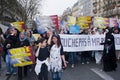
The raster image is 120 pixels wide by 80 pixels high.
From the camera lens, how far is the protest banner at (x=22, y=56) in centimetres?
1273

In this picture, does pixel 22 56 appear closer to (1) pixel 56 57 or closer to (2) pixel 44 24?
(1) pixel 56 57

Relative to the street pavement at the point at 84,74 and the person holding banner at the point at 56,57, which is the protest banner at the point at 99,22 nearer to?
the street pavement at the point at 84,74

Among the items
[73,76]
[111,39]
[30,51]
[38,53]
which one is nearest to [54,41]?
[38,53]

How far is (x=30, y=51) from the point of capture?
503 inches

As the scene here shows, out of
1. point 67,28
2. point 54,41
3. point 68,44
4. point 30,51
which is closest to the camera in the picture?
point 54,41

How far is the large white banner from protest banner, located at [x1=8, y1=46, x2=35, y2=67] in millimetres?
6058

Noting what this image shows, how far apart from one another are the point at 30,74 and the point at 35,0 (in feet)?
308

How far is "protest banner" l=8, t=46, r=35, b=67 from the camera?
41.8 feet

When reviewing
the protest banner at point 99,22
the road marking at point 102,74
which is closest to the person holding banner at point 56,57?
the road marking at point 102,74

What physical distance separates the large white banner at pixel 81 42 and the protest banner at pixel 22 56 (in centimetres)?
606

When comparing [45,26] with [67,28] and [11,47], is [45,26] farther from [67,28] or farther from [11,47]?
[67,28]

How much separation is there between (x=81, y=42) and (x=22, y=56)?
7.33m

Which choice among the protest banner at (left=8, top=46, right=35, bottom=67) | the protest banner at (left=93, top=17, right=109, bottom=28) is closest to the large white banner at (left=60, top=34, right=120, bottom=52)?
the protest banner at (left=93, top=17, right=109, bottom=28)

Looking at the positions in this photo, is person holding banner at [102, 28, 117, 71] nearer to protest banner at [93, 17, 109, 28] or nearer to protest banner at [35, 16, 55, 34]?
protest banner at [35, 16, 55, 34]
